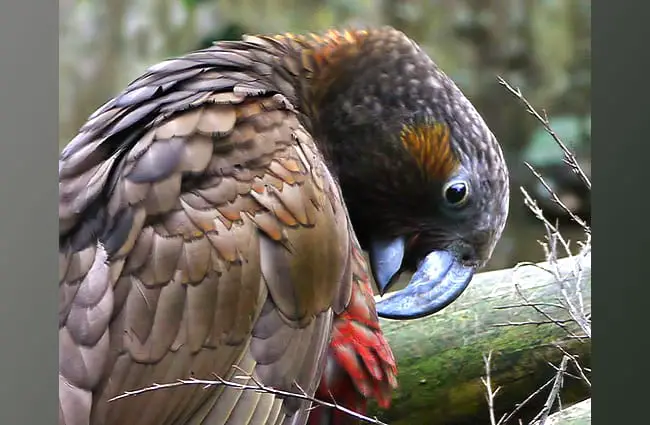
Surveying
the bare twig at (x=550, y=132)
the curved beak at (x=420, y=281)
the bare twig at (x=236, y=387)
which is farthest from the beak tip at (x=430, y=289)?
the bare twig at (x=550, y=132)

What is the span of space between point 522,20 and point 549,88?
0.16 m

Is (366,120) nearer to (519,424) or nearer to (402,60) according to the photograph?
(402,60)

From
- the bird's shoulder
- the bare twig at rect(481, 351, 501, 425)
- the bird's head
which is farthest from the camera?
the bare twig at rect(481, 351, 501, 425)

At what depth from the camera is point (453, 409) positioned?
188cm

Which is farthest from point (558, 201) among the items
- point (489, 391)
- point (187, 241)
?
point (187, 241)

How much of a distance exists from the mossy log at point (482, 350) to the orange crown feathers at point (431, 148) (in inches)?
9.3

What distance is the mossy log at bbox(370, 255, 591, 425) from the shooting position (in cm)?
183

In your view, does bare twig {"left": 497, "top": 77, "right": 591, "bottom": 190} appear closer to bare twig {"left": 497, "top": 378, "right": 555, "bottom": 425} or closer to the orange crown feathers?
the orange crown feathers

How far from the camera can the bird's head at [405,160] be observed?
1.74 metres

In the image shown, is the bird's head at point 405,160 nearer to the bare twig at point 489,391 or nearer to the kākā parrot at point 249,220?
the kākā parrot at point 249,220

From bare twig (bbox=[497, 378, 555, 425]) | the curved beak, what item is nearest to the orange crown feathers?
the curved beak

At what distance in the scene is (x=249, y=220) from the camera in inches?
62.6

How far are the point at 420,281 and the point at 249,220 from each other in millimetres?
396
